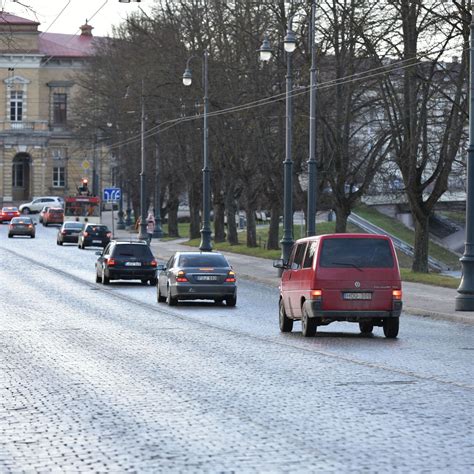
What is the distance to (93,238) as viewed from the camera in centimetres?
7744

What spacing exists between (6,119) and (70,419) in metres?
131

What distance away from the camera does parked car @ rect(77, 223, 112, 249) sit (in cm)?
7731

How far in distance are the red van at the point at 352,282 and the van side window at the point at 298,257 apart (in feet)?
2.81

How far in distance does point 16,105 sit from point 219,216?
67.6 m

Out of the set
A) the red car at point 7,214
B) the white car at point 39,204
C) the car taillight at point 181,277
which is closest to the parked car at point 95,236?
the red car at point 7,214

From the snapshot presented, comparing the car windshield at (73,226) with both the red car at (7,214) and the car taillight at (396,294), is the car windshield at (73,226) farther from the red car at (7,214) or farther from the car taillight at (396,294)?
the car taillight at (396,294)

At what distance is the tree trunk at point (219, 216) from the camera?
7644cm

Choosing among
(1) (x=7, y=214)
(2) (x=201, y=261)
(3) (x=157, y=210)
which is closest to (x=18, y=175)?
(1) (x=7, y=214)

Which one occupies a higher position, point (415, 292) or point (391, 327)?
point (391, 327)

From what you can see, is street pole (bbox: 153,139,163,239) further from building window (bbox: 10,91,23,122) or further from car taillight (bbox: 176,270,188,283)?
building window (bbox: 10,91,23,122)

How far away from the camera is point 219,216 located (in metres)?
78.9

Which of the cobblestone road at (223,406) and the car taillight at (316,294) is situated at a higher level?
the car taillight at (316,294)

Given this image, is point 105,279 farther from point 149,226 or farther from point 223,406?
point 149,226

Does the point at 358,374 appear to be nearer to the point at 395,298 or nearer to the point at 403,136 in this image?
the point at 395,298
